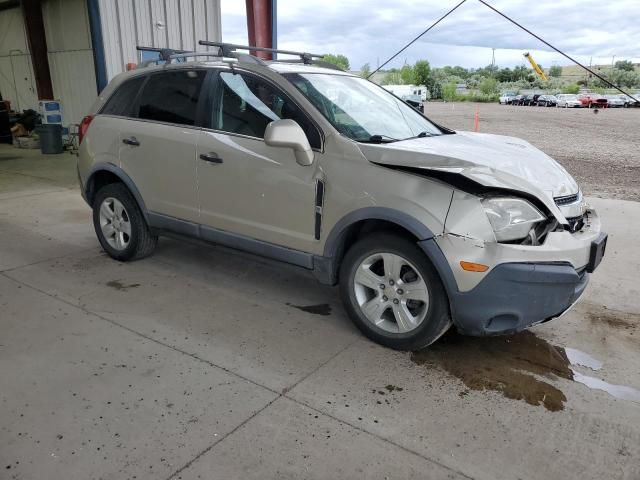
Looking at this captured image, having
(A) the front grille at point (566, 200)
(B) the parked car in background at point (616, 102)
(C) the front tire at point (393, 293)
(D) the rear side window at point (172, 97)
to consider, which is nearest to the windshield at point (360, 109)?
(C) the front tire at point (393, 293)

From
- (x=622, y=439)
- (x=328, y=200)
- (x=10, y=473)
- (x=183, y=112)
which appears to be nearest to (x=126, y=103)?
(x=183, y=112)

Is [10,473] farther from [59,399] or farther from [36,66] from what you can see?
[36,66]

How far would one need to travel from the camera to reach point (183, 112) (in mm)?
4234

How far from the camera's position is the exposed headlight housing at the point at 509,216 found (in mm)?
2904

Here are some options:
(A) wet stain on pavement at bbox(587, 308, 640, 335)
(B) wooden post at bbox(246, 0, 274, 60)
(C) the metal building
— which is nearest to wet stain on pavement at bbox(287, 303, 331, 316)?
(A) wet stain on pavement at bbox(587, 308, 640, 335)

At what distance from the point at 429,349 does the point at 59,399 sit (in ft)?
7.21

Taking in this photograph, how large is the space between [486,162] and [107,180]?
3.51 meters

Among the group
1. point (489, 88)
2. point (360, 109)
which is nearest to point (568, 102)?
point (489, 88)

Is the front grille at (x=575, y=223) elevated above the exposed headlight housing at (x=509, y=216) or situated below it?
below

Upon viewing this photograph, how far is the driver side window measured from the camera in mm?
3568

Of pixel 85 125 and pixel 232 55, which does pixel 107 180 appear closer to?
pixel 85 125

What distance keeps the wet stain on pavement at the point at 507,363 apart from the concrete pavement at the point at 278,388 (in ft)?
0.04

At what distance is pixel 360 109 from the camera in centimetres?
388

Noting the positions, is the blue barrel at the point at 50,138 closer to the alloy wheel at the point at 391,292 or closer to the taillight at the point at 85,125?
the taillight at the point at 85,125
